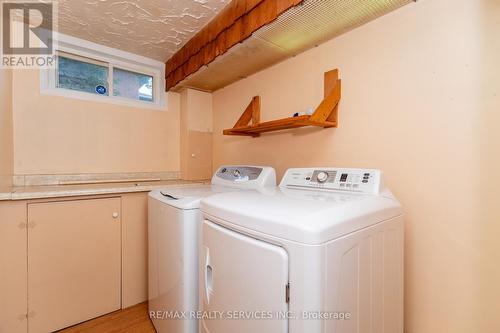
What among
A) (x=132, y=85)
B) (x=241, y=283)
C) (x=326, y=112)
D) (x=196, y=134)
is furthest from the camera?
(x=196, y=134)

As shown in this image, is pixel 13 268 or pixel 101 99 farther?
pixel 101 99

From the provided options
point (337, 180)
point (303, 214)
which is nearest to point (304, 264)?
point (303, 214)

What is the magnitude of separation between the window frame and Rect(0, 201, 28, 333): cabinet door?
40.1 inches

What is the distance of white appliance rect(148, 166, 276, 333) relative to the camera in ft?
4.22

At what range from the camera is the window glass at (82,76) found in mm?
2076

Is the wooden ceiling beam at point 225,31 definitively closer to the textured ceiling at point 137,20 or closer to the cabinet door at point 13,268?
the textured ceiling at point 137,20

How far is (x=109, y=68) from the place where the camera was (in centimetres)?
229

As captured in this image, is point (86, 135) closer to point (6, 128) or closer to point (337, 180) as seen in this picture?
point (6, 128)

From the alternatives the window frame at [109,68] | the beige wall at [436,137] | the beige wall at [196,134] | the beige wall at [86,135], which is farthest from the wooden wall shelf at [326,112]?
the window frame at [109,68]

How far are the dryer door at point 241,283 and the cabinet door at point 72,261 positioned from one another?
113 cm

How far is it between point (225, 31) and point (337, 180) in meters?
1.26

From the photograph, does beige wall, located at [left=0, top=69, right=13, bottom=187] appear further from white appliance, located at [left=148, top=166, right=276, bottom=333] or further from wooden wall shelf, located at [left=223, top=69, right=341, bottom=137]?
wooden wall shelf, located at [left=223, top=69, right=341, bottom=137]

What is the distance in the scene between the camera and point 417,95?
1198mm

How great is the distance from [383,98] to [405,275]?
3.13ft
